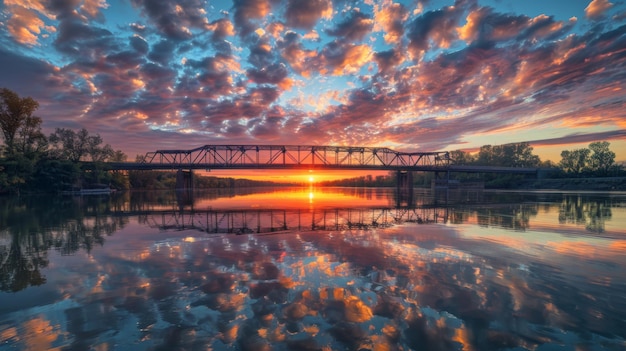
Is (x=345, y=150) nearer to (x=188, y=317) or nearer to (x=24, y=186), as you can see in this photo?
(x=24, y=186)

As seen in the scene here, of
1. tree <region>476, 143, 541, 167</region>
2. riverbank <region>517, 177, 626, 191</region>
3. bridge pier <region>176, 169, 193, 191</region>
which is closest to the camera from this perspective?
riverbank <region>517, 177, 626, 191</region>

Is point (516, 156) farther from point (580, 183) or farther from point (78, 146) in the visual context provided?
point (78, 146)

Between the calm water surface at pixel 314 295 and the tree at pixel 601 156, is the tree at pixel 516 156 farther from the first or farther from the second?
the calm water surface at pixel 314 295

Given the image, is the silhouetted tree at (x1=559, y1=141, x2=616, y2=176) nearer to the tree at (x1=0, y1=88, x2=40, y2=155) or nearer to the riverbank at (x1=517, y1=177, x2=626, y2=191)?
the riverbank at (x1=517, y1=177, x2=626, y2=191)

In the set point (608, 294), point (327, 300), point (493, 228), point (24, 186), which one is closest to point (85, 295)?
point (327, 300)

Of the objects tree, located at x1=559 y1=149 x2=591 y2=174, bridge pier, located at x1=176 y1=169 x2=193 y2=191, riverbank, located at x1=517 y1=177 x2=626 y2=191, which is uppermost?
tree, located at x1=559 y1=149 x2=591 y2=174

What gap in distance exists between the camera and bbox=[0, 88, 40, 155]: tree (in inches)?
2596

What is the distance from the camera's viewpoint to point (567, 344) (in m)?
4.59

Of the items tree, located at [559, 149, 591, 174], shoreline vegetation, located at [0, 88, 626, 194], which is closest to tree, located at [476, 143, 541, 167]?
shoreline vegetation, located at [0, 88, 626, 194]

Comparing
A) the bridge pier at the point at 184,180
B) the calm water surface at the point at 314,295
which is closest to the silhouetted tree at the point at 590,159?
the calm water surface at the point at 314,295

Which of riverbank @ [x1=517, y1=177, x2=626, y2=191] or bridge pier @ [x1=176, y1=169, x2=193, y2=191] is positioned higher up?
bridge pier @ [x1=176, y1=169, x2=193, y2=191]

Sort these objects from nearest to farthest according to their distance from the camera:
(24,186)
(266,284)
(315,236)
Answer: (266,284) → (315,236) → (24,186)

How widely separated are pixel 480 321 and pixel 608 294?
14.0 ft

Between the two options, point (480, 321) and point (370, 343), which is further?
point (480, 321)
